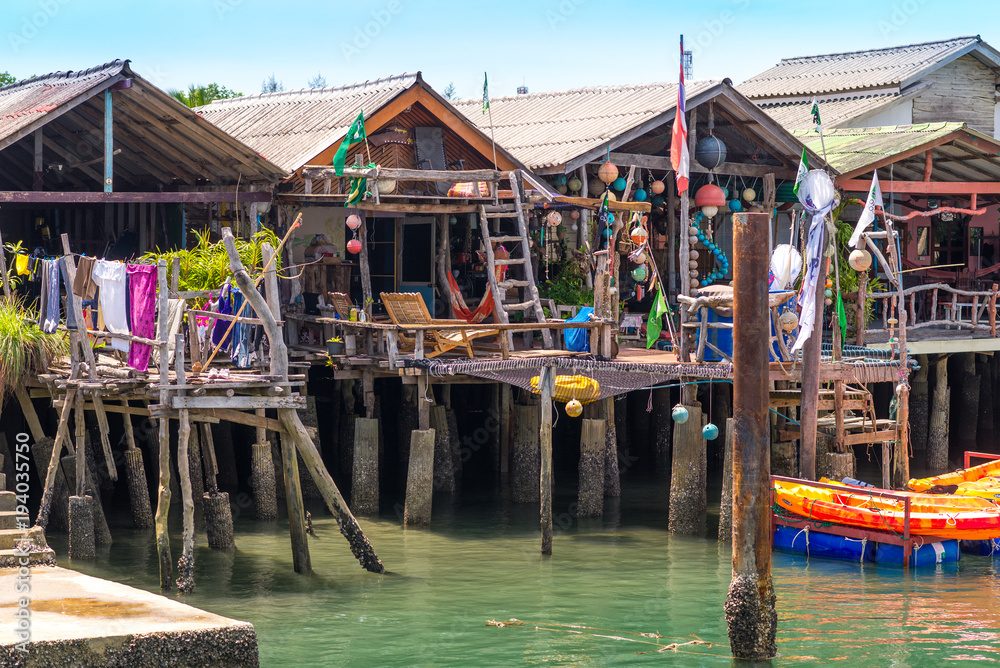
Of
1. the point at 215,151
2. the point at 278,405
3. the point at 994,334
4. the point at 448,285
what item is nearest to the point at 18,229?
the point at 215,151

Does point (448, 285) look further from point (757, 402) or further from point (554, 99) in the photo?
point (757, 402)

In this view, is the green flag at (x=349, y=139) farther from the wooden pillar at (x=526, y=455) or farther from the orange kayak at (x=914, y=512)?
the orange kayak at (x=914, y=512)

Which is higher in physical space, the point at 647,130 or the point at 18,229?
the point at 647,130

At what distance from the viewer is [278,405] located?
13.1 metres

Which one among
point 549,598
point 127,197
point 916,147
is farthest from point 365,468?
point 916,147

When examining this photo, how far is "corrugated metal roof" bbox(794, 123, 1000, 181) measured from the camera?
70.3ft

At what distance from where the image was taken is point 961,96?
2889 centimetres

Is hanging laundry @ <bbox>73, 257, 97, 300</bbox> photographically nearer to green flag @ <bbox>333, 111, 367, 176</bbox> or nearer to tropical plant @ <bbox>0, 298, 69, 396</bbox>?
tropical plant @ <bbox>0, 298, 69, 396</bbox>

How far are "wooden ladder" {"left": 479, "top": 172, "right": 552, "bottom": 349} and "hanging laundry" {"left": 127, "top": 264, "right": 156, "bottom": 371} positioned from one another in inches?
195

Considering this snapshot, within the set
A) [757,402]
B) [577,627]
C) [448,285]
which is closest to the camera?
[757,402]

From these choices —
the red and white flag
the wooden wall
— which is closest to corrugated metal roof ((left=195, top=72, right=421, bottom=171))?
the red and white flag

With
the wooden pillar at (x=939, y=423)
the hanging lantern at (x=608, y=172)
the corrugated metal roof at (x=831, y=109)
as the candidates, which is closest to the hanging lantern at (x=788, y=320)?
the hanging lantern at (x=608, y=172)

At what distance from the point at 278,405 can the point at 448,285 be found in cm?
656

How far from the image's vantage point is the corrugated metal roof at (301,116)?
18.6m
